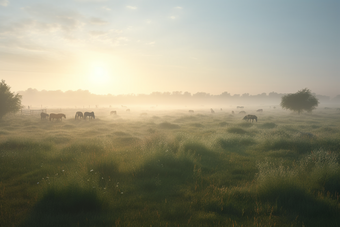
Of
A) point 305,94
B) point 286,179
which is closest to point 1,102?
point 286,179

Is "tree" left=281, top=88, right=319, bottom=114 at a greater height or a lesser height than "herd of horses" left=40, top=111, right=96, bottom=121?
greater

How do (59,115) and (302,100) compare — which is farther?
(302,100)

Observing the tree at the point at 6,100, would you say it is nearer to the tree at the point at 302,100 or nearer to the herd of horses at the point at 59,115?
the herd of horses at the point at 59,115

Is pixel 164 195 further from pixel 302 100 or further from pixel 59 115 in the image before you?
pixel 302 100

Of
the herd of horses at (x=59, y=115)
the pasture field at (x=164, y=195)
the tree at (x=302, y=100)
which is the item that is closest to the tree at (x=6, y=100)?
the herd of horses at (x=59, y=115)

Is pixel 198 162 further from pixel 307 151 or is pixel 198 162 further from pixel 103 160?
pixel 307 151

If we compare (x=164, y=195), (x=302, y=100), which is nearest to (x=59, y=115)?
(x=164, y=195)

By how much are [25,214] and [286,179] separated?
8.14 m

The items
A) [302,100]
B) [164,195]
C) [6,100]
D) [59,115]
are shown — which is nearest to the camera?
[164,195]

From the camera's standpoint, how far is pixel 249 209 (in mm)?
5090

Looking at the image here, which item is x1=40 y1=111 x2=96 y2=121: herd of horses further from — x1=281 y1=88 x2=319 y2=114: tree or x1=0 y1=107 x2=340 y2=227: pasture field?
x1=281 y1=88 x2=319 y2=114: tree

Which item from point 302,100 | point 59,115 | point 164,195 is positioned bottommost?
point 164,195

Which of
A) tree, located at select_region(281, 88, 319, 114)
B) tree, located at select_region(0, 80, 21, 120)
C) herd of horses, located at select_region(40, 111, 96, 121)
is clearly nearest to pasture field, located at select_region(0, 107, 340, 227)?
herd of horses, located at select_region(40, 111, 96, 121)

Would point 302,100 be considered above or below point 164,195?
above
